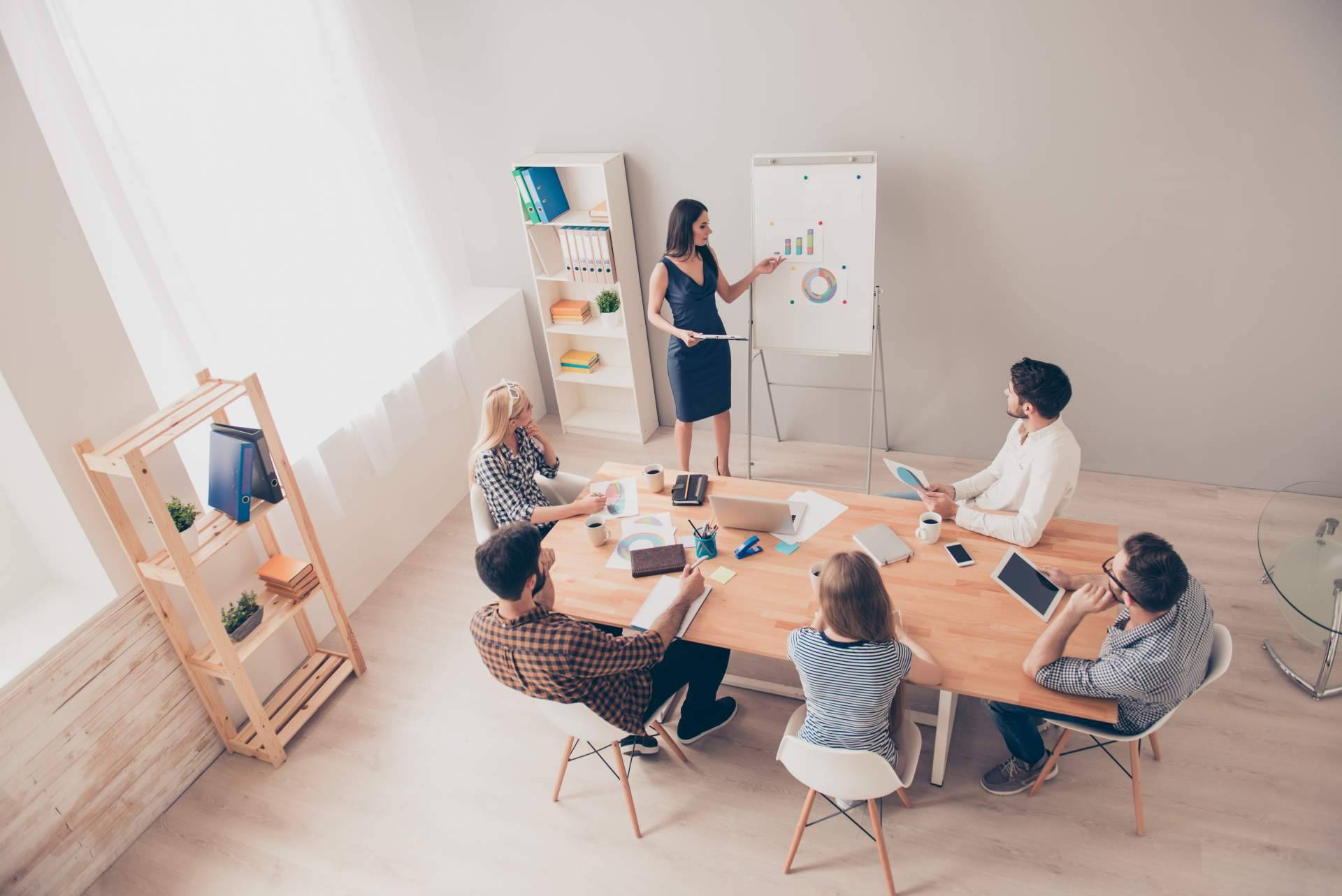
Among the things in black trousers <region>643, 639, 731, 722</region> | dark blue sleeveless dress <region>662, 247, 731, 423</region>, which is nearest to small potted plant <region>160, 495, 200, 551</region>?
black trousers <region>643, 639, 731, 722</region>

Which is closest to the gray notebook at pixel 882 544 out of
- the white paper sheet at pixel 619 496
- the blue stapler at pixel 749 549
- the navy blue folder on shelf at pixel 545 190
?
the blue stapler at pixel 749 549

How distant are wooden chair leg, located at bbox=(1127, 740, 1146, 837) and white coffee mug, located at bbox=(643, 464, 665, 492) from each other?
1.94 meters

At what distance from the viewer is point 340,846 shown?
3.24m

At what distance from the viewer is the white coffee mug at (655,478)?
3596 millimetres

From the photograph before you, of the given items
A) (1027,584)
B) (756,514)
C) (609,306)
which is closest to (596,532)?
(756,514)

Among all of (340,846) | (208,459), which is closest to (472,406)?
(208,459)

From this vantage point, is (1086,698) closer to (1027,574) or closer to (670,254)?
(1027,574)

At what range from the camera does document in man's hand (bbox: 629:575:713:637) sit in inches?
117

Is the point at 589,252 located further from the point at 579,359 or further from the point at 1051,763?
the point at 1051,763

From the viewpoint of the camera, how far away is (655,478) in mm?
3598

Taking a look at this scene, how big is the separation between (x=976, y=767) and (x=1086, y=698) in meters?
0.82

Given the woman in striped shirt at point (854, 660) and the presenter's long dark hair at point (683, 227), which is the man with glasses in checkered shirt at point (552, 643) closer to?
the woman in striped shirt at point (854, 660)

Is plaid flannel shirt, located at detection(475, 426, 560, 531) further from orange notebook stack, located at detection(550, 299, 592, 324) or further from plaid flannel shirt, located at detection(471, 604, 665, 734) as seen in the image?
orange notebook stack, located at detection(550, 299, 592, 324)

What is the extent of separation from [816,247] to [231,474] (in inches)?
111
